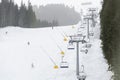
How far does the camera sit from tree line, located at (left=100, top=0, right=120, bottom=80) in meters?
25.2

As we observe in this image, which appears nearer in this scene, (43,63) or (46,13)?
(43,63)

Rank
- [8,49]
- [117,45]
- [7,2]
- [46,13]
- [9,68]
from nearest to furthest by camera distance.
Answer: [117,45] → [9,68] → [8,49] → [7,2] → [46,13]

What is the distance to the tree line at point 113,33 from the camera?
25.2 meters

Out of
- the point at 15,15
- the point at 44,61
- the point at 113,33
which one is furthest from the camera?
the point at 15,15

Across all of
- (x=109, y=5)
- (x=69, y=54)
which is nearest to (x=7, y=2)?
(x=69, y=54)

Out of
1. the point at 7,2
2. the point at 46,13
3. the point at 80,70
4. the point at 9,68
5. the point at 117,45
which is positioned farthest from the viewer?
the point at 46,13

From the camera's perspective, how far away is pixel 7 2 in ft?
408

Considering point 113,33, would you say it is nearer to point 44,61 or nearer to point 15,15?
point 44,61

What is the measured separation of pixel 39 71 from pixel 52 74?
339 centimetres

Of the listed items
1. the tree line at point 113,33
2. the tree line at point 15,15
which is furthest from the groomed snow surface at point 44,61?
the tree line at point 15,15

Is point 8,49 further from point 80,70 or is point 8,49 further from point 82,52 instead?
point 80,70

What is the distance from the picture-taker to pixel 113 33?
2802 cm

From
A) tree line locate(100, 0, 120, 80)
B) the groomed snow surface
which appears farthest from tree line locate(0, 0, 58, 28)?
tree line locate(100, 0, 120, 80)

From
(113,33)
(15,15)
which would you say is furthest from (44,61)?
(15,15)
